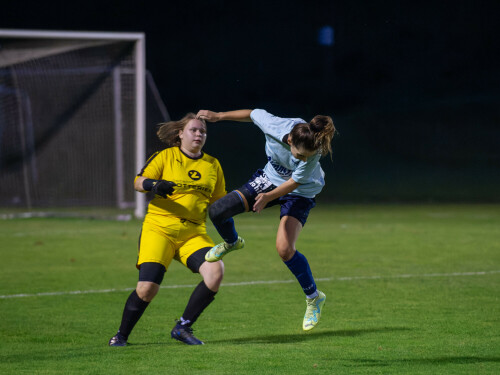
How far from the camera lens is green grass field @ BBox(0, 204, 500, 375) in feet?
19.3

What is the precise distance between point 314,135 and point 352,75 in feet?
130

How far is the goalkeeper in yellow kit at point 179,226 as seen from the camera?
6539 mm

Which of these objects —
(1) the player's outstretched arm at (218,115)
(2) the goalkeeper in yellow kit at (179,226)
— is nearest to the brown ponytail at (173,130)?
(2) the goalkeeper in yellow kit at (179,226)

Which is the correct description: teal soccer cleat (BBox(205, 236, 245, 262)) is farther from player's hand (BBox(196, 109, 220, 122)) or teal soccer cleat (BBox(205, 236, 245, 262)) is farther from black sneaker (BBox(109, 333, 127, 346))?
player's hand (BBox(196, 109, 220, 122))

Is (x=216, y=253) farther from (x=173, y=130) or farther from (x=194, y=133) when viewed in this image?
(x=173, y=130)

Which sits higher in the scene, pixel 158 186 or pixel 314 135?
pixel 314 135

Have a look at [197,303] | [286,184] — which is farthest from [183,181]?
[197,303]

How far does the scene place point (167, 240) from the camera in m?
6.66

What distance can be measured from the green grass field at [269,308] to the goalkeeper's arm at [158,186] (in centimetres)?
123

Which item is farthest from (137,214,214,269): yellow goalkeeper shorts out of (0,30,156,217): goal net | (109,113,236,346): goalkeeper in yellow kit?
(0,30,156,217): goal net

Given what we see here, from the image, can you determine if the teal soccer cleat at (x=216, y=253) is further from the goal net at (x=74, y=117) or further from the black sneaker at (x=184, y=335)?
the goal net at (x=74, y=117)

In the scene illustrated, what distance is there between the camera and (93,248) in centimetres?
1404

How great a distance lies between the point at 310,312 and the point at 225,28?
39.2 m

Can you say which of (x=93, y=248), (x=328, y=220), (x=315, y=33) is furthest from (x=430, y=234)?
(x=315, y=33)
